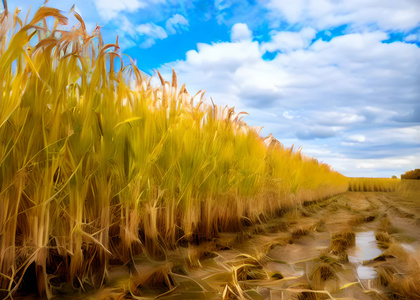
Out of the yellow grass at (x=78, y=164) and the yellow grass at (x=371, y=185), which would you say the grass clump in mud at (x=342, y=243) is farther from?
the yellow grass at (x=371, y=185)

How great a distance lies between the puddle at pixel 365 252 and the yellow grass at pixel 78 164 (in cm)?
103

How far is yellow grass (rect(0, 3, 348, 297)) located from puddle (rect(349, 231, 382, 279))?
3.39ft

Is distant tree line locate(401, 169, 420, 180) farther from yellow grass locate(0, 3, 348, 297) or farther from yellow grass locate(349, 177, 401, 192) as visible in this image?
yellow grass locate(0, 3, 348, 297)

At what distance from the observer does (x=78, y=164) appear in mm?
1338

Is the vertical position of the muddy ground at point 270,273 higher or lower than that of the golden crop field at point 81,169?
lower

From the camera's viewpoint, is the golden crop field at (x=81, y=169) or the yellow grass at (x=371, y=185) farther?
the yellow grass at (x=371, y=185)

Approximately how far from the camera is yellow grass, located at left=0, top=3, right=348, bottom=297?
1208 mm

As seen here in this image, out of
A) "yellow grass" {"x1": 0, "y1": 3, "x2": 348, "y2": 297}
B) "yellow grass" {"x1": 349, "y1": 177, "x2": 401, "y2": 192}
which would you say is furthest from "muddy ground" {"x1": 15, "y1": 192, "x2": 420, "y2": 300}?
"yellow grass" {"x1": 349, "y1": 177, "x2": 401, "y2": 192}

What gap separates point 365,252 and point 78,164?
74.9 inches

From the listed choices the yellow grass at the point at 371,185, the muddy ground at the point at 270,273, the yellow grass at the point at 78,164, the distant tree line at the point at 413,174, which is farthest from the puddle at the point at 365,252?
the yellow grass at the point at 371,185

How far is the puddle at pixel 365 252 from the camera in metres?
1.64

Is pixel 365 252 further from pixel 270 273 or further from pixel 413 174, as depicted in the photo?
pixel 413 174

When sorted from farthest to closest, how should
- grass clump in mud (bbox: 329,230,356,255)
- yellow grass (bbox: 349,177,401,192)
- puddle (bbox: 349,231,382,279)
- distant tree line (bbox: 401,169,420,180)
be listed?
1. yellow grass (bbox: 349,177,401,192)
2. distant tree line (bbox: 401,169,420,180)
3. grass clump in mud (bbox: 329,230,356,255)
4. puddle (bbox: 349,231,382,279)

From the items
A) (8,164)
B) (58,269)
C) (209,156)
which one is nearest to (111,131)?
(8,164)
